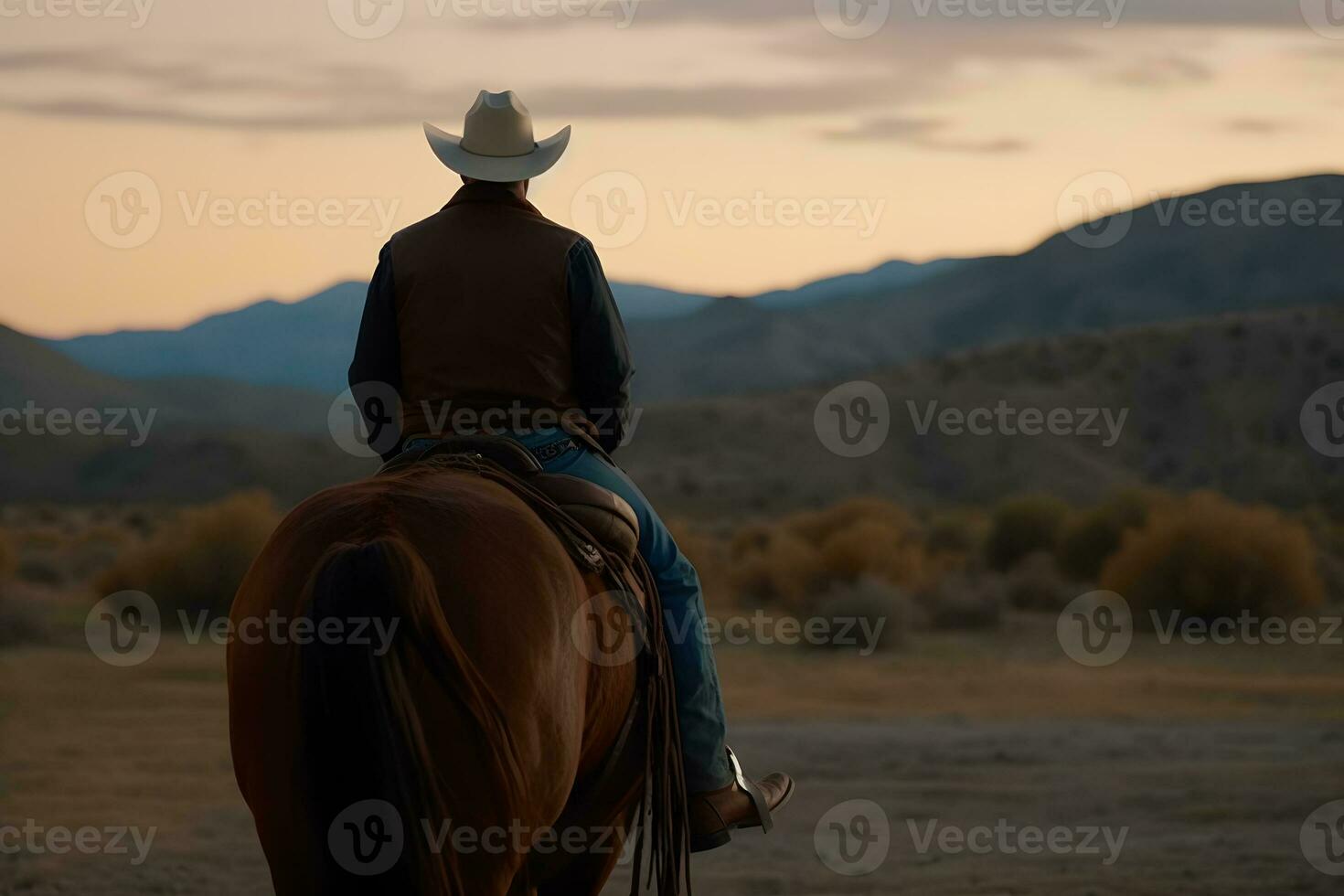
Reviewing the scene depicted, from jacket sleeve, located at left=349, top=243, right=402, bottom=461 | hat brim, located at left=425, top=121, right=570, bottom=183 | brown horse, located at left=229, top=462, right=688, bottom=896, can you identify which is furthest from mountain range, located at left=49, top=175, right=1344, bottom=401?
brown horse, located at left=229, top=462, right=688, bottom=896

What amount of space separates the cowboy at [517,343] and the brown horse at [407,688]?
730mm

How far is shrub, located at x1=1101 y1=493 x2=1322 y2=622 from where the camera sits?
1038 inches

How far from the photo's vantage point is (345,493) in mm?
4914

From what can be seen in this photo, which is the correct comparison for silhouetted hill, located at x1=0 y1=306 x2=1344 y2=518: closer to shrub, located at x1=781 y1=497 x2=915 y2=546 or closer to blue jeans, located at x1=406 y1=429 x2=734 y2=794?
shrub, located at x1=781 y1=497 x2=915 y2=546

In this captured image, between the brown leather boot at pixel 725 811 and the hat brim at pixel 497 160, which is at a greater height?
the hat brim at pixel 497 160

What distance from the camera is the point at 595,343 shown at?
238 inches

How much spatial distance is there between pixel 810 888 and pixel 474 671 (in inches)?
263

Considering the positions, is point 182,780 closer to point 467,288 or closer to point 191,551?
point 467,288

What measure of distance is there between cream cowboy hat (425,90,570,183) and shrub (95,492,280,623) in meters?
22.4

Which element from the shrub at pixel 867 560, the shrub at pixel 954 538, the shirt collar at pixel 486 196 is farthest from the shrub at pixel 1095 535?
the shirt collar at pixel 486 196

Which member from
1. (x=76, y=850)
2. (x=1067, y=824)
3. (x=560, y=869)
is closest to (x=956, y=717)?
(x=1067, y=824)

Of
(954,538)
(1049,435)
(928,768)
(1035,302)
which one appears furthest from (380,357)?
(1035,302)

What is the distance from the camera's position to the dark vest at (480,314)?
591cm

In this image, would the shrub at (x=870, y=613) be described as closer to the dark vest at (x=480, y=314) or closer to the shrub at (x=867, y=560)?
the shrub at (x=867, y=560)
